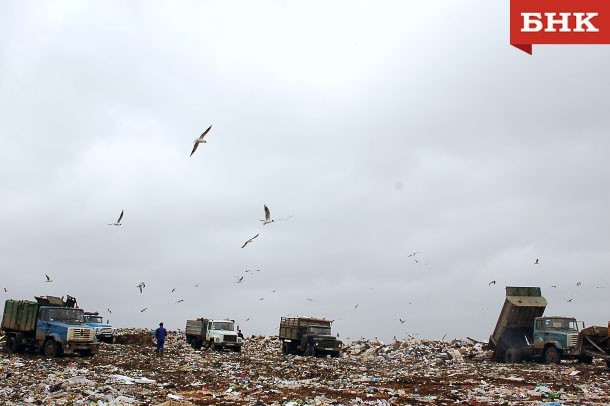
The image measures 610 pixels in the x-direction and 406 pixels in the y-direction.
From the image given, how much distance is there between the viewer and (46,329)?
→ 69.2ft

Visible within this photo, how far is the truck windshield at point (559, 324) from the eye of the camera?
73.8ft

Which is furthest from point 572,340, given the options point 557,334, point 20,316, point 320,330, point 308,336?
point 20,316

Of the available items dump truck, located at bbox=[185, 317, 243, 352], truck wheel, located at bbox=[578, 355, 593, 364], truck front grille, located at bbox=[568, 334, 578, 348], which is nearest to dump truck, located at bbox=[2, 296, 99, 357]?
dump truck, located at bbox=[185, 317, 243, 352]

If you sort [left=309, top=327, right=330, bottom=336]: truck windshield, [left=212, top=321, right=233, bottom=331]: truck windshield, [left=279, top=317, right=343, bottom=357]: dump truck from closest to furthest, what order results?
[left=279, top=317, right=343, bottom=357]: dump truck < [left=309, top=327, right=330, bottom=336]: truck windshield < [left=212, top=321, right=233, bottom=331]: truck windshield

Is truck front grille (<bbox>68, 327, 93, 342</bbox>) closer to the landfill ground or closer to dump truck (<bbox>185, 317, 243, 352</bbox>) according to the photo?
the landfill ground

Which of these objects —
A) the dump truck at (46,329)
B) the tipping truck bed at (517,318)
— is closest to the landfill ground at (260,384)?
the dump truck at (46,329)

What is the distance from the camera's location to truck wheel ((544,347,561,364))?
72.8 feet

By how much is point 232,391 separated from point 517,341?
15.7 metres

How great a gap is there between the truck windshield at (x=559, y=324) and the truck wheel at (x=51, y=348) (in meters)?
19.4

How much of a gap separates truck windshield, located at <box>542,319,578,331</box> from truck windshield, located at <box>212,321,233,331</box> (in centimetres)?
1517

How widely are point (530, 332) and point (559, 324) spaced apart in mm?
1824

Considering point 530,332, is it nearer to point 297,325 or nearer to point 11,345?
point 297,325

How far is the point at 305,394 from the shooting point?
12992mm

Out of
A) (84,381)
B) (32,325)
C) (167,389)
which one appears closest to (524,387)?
(167,389)
